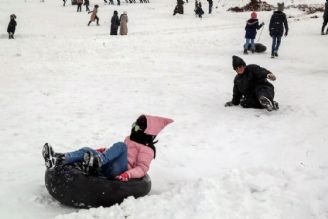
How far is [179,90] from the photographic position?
37.4ft

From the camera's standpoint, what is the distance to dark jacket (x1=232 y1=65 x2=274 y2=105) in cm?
903

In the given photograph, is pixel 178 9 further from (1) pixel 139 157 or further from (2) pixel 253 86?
(1) pixel 139 157

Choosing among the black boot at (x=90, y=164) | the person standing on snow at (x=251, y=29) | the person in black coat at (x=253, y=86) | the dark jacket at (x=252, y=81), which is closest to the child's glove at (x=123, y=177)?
the black boot at (x=90, y=164)

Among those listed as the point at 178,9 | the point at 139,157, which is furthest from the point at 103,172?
the point at 178,9

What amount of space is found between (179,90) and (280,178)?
6.32 metres

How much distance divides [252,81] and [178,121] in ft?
5.86

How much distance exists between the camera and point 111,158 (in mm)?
4965

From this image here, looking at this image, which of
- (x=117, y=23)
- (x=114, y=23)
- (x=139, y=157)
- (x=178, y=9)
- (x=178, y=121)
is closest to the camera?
(x=139, y=157)

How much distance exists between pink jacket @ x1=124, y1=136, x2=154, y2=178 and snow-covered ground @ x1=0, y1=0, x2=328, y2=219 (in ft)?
1.28

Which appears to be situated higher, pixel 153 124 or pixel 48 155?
pixel 153 124

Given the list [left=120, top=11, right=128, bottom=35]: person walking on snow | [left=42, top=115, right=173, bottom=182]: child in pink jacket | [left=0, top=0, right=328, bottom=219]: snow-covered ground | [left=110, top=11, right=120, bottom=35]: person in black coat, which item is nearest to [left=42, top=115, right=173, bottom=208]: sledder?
[left=42, top=115, right=173, bottom=182]: child in pink jacket

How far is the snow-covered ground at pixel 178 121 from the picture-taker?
483 cm

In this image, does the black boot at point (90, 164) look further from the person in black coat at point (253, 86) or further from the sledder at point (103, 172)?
the person in black coat at point (253, 86)

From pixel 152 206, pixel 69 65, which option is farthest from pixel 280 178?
pixel 69 65
